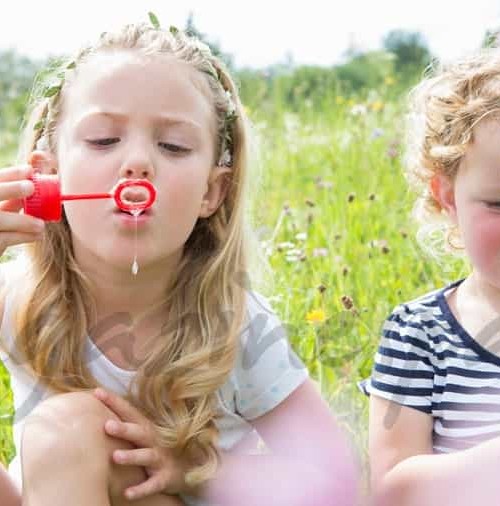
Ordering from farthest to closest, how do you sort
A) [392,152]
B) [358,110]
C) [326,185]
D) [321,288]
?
[358,110]
[392,152]
[326,185]
[321,288]

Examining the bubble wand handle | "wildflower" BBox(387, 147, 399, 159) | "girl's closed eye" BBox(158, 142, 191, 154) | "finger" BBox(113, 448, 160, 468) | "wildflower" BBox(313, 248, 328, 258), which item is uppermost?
"wildflower" BBox(387, 147, 399, 159)

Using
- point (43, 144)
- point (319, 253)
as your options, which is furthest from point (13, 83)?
point (43, 144)

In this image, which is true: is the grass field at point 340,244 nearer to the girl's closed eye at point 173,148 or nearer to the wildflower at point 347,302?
the wildflower at point 347,302

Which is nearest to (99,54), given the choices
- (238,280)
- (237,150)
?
(237,150)

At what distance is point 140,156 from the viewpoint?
1.69 metres

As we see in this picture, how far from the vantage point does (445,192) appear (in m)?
1.85

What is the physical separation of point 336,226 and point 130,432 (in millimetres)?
1269

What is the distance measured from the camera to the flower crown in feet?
6.15

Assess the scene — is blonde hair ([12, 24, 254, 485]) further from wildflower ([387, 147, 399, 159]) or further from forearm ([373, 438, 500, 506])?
wildflower ([387, 147, 399, 159])

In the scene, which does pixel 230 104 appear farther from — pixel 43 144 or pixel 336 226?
pixel 336 226

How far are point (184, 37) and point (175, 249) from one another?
0.35 metres

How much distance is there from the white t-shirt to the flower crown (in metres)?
0.26

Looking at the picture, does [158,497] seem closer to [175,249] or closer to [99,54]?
[175,249]

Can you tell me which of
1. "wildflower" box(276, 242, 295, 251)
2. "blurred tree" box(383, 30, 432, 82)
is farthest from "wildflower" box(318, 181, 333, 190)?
"blurred tree" box(383, 30, 432, 82)
